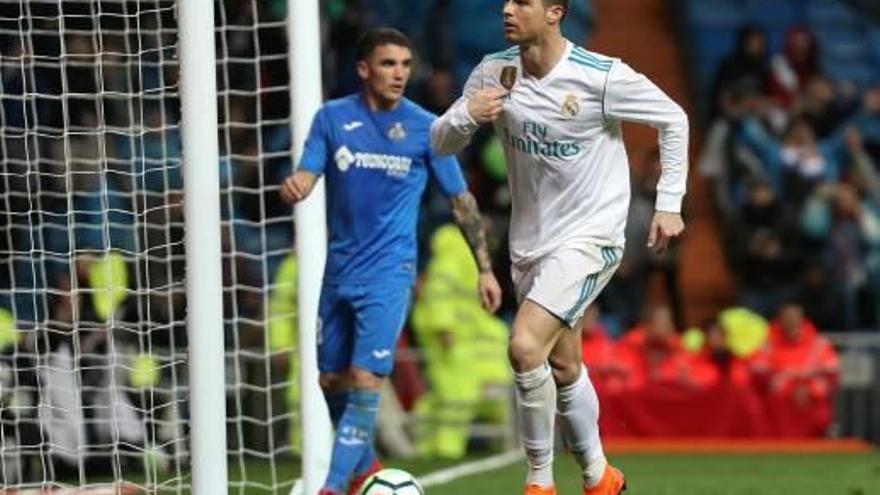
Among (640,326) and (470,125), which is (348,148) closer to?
(470,125)

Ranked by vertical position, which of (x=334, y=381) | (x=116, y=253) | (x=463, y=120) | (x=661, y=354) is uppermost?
(x=463, y=120)

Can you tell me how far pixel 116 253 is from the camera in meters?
12.3

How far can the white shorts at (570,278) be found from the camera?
9.88m

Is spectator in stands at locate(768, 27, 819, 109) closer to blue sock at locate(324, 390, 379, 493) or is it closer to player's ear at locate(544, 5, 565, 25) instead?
blue sock at locate(324, 390, 379, 493)

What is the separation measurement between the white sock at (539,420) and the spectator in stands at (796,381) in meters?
9.09

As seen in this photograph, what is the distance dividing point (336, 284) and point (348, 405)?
547 mm

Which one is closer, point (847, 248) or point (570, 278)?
point (570, 278)

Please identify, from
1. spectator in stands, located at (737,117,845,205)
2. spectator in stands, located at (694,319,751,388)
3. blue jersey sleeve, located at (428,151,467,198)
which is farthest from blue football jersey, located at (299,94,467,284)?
spectator in stands, located at (737,117,845,205)

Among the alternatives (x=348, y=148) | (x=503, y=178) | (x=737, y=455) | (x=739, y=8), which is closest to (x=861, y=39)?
(x=739, y=8)

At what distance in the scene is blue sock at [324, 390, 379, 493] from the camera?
11297 mm

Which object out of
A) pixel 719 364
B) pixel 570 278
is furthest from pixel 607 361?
pixel 570 278

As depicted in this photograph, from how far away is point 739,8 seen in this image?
2431 cm

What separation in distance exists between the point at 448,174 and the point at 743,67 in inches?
435

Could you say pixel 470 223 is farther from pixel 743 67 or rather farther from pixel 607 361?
pixel 743 67
